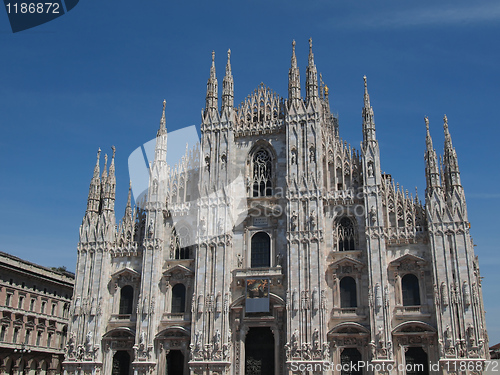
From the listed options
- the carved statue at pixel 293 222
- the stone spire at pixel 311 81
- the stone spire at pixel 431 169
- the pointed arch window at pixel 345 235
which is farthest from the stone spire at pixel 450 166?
the carved statue at pixel 293 222

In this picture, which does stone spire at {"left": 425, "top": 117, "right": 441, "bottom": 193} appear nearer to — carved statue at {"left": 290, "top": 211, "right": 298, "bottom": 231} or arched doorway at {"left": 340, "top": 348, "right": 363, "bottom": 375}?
carved statue at {"left": 290, "top": 211, "right": 298, "bottom": 231}

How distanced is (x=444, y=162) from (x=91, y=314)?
2705 centimetres

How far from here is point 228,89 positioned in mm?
44625

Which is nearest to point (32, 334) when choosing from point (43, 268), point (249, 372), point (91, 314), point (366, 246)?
point (43, 268)

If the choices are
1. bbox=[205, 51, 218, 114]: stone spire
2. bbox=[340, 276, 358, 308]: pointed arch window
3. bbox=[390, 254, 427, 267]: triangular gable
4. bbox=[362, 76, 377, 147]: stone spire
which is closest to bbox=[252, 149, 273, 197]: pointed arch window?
bbox=[205, 51, 218, 114]: stone spire

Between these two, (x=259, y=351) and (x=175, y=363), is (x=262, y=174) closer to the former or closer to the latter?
(x=259, y=351)

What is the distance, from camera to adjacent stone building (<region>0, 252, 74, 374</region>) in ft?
163

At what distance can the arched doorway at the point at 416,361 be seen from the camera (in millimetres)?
34812

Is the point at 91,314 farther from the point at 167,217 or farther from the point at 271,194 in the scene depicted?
the point at 271,194

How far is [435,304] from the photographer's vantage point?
34.9 metres

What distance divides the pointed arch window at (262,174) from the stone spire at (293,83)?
4512 millimetres

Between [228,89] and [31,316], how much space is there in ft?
93.8

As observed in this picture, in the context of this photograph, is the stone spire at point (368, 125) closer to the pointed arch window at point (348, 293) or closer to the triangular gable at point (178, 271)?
the pointed arch window at point (348, 293)

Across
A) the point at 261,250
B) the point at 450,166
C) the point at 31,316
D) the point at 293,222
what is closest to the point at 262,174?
the point at 293,222
